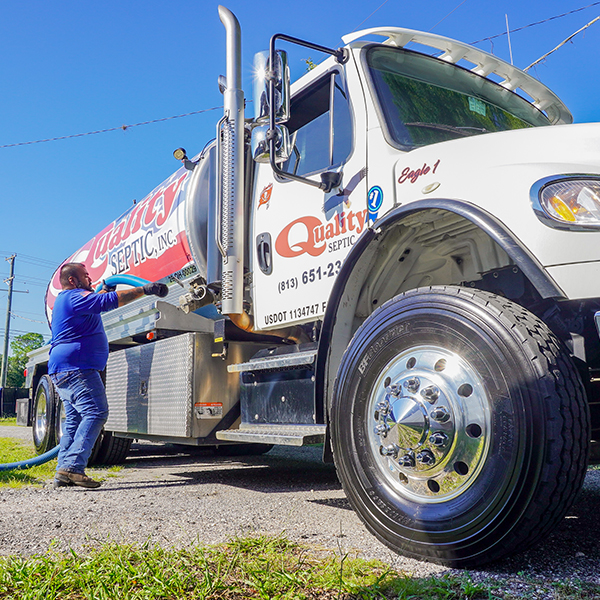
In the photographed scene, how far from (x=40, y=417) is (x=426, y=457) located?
6728 millimetres

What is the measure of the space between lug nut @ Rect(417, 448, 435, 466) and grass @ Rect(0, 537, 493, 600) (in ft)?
1.43

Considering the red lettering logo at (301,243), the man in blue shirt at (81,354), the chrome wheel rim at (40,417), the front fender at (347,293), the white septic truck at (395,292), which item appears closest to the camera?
the white septic truck at (395,292)

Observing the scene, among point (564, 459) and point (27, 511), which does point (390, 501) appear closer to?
point (564, 459)

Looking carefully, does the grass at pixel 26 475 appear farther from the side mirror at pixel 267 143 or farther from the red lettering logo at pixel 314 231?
the side mirror at pixel 267 143

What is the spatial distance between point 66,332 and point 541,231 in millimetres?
4143

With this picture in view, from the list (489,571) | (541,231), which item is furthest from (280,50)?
(489,571)

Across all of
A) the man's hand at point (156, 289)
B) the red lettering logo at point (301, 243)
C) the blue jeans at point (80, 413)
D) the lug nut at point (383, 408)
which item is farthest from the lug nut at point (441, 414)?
the blue jeans at point (80, 413)

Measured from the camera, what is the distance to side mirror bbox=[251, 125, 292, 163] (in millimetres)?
3551

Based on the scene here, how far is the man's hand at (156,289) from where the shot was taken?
516 centimetres

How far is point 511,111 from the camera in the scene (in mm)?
4375

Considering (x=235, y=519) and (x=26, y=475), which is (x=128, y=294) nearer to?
(x=26, y=475)

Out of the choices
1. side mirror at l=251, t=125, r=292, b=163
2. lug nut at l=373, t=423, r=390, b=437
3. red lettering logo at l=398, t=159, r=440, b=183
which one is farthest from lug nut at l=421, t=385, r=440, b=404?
side mirror at l=251, t=125, r=292, b=163

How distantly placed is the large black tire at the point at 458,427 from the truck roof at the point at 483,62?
1956mm

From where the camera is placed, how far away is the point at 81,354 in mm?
5184
